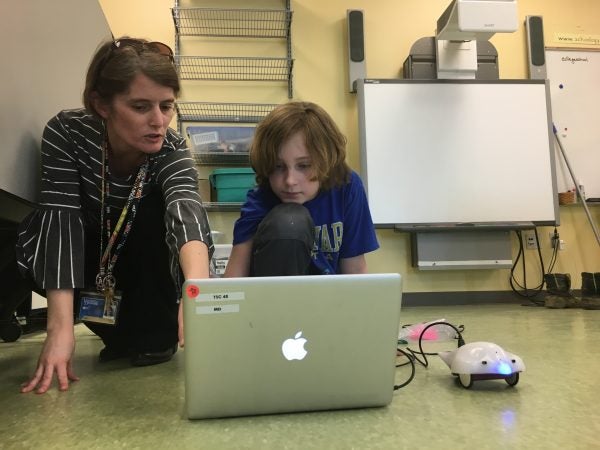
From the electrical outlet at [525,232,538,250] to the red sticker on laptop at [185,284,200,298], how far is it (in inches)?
102

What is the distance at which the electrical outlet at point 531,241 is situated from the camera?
2.73 meters

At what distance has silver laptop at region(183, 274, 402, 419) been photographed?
0.59 meters

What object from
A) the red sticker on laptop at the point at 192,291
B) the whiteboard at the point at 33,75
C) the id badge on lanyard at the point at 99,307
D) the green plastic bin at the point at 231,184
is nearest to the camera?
the red sticker on laptop at the point at 192,291

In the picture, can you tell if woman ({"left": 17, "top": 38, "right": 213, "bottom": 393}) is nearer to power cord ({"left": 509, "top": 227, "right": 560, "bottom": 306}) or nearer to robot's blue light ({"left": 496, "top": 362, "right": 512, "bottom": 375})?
robot's blue light ({"left": 496, "top": 362, "right": 512, "bottom": 375})

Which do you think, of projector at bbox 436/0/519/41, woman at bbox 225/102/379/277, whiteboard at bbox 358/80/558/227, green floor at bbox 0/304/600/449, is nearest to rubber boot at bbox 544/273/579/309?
whiteboard at bbox 358/80/558/227

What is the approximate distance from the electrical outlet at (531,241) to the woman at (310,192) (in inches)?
81.0

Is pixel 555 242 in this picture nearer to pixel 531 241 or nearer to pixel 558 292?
pixel 531 241

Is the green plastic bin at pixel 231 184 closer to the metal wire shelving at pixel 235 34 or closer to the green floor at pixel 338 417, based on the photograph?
the metal wire shelving at pixel 235 34

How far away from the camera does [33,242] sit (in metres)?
0.89

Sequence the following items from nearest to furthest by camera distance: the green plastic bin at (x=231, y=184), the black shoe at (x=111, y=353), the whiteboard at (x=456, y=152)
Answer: the black shoe at (x=111, y=353) → the green plastic bin at (x=231, y=184) → the whiteboard at (x=456, y=152)

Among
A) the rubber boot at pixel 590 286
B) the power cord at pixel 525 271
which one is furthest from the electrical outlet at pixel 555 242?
the rubber boot at pixel 590 286

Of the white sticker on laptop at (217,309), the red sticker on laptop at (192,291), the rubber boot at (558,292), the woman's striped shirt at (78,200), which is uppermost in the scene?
the woman's striped shirt at (78,200)

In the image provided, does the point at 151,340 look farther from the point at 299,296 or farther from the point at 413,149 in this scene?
the point at 413,149

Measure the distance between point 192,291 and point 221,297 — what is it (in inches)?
1.4
